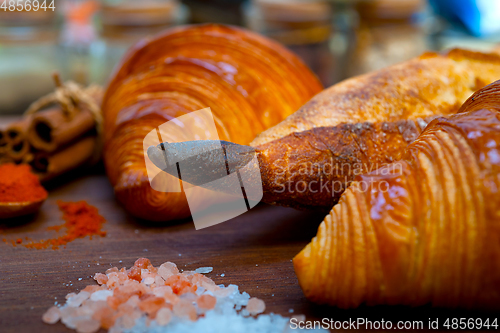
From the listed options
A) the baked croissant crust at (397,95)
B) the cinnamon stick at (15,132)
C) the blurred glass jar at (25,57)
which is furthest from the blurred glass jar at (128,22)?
the baked croissant crust at (397,95)

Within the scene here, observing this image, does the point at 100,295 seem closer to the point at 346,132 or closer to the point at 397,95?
the point at 346,132

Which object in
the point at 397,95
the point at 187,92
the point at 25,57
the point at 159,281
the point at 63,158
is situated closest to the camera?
the point at 159,281

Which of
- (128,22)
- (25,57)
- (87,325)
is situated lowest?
(87,325)

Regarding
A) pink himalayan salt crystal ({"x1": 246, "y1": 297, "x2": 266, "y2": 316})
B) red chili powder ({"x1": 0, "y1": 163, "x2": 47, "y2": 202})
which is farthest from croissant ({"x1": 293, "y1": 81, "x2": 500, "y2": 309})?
red chili powder ({"x1": 0, "y1": 163, "x2": 47, "y2": 202})

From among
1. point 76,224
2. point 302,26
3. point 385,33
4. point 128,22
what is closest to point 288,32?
point 302,26

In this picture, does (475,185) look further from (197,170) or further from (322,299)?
(197,170)

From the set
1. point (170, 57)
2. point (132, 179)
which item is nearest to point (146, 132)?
point (132, 179)

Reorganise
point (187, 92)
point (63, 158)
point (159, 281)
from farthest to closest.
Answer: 1. point (63, 158)
2. point (187, 92)
3. point (159, 281)
